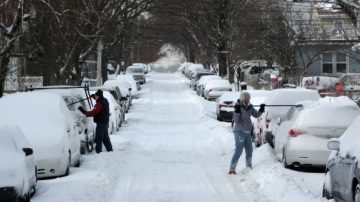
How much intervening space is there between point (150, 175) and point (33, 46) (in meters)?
22.0

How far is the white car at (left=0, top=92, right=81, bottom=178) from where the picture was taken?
506 inches

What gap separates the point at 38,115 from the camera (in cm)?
1388

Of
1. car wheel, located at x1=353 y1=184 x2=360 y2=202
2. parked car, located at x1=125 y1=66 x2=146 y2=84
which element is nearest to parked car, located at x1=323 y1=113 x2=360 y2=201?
car wheel, located at x1=353 y1=184 x2=360 y2=202

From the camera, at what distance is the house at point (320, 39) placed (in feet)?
124

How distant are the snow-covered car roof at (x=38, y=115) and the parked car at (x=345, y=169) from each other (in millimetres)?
5303

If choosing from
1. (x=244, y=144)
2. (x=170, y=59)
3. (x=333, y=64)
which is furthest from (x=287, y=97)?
(x=170, y=59)

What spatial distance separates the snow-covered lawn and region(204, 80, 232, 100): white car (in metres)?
19.3

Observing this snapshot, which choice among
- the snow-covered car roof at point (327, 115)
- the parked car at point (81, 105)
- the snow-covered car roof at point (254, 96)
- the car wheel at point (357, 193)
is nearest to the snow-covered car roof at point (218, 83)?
the snow-covered car roof at point (254, 96)

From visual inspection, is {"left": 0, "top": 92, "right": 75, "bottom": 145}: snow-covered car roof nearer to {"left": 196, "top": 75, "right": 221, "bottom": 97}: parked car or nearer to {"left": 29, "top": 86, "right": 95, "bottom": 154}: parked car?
{"left": 29, "top": 86, "right": 95, "bottom": 154}: parked car

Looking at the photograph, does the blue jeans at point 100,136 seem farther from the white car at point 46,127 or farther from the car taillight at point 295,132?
the car taillight at point 295,132

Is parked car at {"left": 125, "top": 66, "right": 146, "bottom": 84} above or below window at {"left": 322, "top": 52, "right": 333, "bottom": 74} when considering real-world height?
below

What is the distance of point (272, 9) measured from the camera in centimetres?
4859

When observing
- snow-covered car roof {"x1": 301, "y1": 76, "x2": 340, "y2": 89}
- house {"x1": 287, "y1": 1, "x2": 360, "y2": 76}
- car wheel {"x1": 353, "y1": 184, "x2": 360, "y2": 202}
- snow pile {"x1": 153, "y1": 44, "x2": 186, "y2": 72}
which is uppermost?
house {"x1": 287, "y1": 1, "x2": 360, "y2": 76}

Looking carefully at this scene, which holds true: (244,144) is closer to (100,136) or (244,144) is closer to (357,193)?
(100,136)
